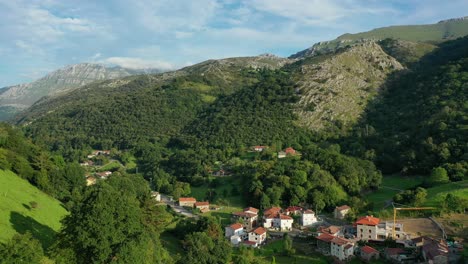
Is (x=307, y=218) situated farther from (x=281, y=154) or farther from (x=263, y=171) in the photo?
(x=281, y=154)

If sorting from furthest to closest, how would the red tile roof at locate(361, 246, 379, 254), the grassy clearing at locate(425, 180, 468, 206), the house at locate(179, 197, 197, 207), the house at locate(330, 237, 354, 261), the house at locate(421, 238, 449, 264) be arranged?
the house at locate(179, 197, 197, 207) < the grassy clearing at locate(425, 180, 468, 206) < the house at locate(330, 237, 354, 261) < the red tile roof at locate(361, 246, 379, 254) < the house at locate(421, 238, 449, 264)

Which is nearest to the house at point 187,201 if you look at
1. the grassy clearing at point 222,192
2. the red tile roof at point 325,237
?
the grassy clearing at point 222,192

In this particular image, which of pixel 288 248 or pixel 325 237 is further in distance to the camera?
pixel 325 237

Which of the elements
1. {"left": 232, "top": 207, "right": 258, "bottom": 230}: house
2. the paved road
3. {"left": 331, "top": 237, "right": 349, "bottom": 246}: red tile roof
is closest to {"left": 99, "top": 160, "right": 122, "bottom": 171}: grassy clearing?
the paved road

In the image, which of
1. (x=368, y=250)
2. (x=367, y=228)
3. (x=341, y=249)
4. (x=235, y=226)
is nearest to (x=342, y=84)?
(x=367, y=228)

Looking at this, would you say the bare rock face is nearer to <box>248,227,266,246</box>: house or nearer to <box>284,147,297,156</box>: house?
<box>284,147,297,156</box>: house

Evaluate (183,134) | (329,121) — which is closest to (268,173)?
(329,121)
